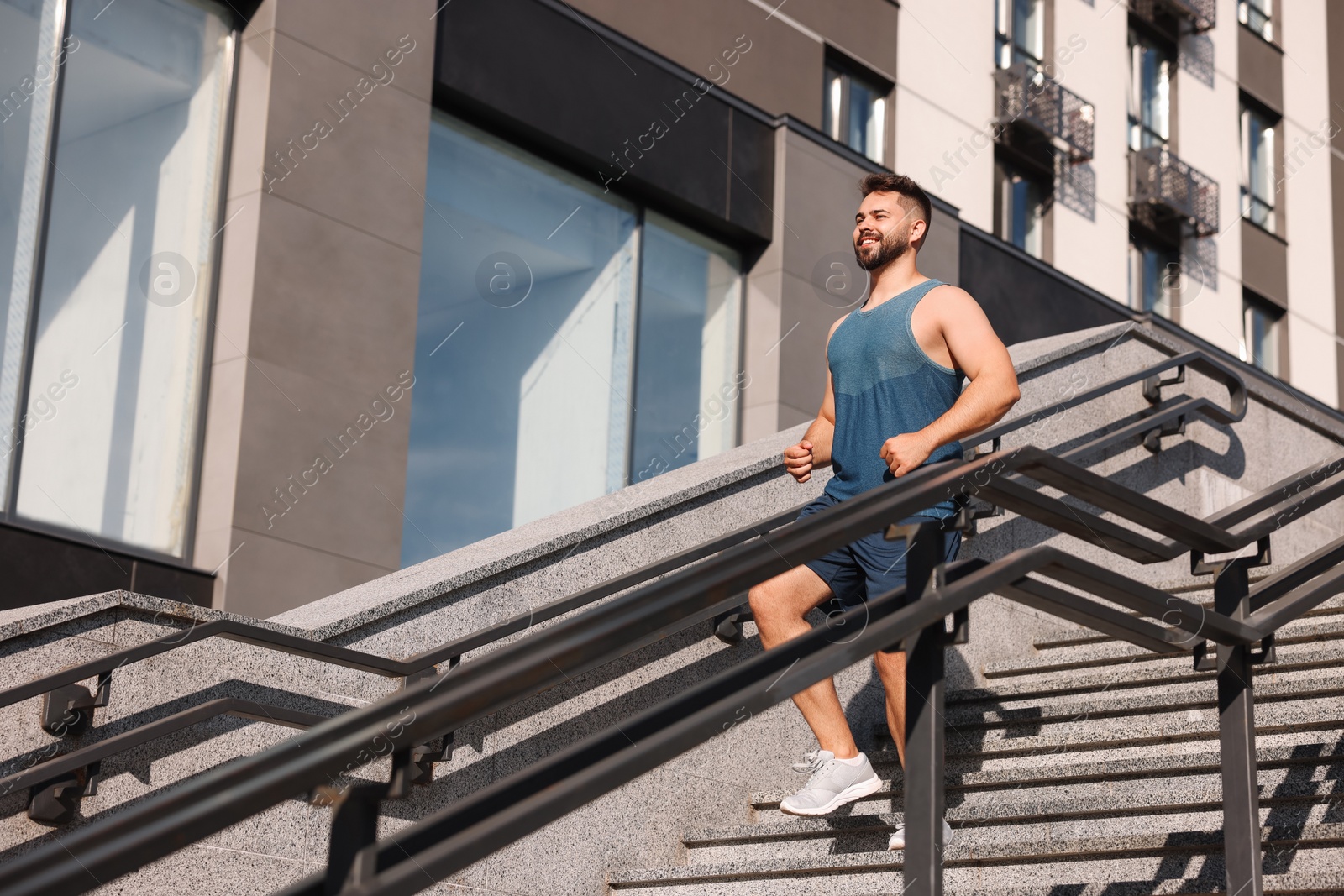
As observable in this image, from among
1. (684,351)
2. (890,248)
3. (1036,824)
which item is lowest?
(1036,824)

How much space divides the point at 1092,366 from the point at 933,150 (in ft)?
29.9

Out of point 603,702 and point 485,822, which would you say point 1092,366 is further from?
point 485,822

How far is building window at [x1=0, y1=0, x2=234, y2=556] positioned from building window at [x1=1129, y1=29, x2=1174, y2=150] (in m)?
13.1

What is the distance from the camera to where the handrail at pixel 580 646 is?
1829 mm

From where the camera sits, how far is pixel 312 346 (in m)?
10.1

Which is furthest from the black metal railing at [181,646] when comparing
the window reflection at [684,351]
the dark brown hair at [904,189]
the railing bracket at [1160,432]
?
the window reflection at [684,351]

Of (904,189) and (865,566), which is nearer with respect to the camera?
(865,566)

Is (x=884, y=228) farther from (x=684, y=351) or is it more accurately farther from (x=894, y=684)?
(x=684, y=351)

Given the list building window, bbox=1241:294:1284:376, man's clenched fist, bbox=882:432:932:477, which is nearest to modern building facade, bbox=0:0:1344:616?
building window, bbox=1241:294:1284:376

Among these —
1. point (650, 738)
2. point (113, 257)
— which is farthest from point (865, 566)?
point (113, 257)

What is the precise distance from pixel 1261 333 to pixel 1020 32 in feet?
20.5

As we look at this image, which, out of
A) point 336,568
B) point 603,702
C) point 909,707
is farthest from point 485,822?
point 336,568

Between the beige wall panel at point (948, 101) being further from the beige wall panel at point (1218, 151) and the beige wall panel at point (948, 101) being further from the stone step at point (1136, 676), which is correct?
the stone step at point (1136, 676)

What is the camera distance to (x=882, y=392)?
176 inches
